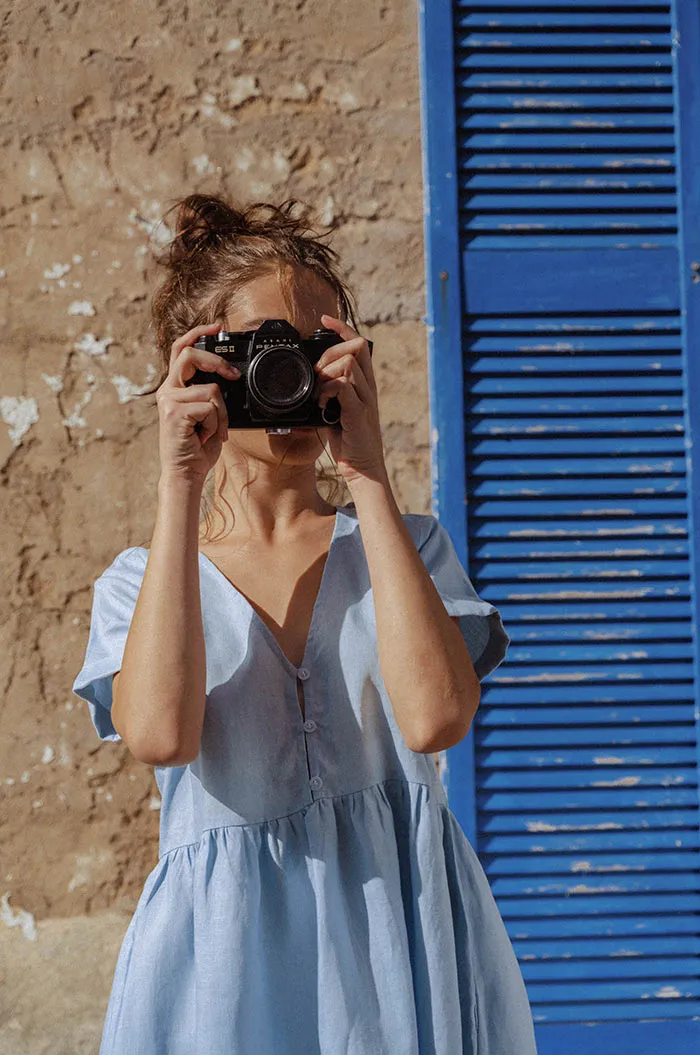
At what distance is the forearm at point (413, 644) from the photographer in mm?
983

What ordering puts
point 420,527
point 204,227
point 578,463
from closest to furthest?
point 420,527
point 204,227
point 578,463

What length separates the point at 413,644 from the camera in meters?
0.98

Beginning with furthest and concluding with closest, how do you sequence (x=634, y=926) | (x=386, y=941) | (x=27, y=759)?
(x=27, y=759) < (x=634, y=926) < (x=386, y=941)

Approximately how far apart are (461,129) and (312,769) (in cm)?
123

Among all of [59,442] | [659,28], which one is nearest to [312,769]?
[59,442]

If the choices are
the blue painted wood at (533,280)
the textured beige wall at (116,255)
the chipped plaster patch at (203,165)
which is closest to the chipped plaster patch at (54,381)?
the textured beige wall at (116,255)

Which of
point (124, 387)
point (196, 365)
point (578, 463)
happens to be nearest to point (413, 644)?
point (196, 365)

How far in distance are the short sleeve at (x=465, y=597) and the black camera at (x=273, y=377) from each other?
7.8 inches

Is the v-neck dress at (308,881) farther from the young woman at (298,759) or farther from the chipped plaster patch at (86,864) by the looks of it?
the chipped plaster patch at (86,864)

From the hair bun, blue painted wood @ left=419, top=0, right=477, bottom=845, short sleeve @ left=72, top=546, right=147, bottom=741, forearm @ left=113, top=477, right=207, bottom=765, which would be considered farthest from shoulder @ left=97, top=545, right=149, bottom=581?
blue painted wood @ left=419, top=0, right=477, bottom=845

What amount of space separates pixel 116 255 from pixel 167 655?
1.18m

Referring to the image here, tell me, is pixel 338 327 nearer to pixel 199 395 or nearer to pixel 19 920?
pixel 199 395

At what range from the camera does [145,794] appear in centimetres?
189

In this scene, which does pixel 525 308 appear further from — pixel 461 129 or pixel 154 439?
pixel 154 439
